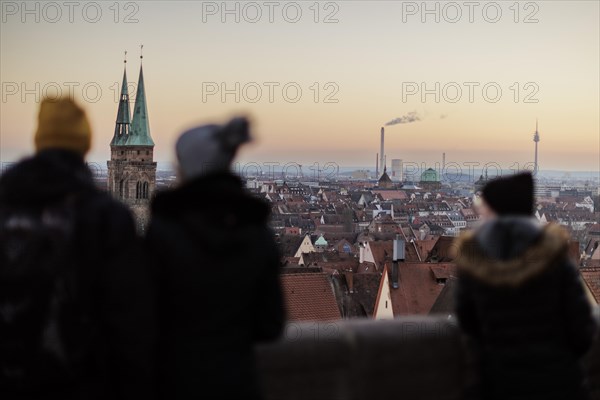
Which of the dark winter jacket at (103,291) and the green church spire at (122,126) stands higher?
the green church spire at (122,126)

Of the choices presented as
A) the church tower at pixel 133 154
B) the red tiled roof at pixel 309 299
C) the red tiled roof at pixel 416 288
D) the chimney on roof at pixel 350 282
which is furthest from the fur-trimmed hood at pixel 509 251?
the church tower at pixel 133 154

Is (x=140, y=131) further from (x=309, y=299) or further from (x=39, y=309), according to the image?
(x=39, y=309)

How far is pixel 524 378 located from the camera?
7.71ft

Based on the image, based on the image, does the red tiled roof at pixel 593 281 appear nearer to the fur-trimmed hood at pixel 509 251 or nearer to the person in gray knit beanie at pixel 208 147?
the fur-trimmed hood at pixel 509 251

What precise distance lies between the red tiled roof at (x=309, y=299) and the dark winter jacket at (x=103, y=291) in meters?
15.4

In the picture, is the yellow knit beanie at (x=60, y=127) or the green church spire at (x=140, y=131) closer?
the yellow knit beanie at (x=60, y=127)

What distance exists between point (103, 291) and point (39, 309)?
0.40 feet

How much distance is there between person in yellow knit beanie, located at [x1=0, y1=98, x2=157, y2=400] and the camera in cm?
185

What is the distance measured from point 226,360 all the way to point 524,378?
823mm

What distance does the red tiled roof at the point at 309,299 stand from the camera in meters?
17.5

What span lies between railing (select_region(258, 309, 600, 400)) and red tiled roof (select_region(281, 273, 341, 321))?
14.5 meters

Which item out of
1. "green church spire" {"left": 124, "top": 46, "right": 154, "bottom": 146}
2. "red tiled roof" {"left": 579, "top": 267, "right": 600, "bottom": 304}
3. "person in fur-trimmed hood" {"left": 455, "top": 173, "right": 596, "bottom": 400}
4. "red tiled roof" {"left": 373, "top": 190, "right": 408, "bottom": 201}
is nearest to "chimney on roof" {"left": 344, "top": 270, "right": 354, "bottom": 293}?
"red tiled roof" {"left": 579, "top": 267, "right": 600, "bottom": 304}

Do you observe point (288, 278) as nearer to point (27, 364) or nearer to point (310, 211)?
point (27, 364)

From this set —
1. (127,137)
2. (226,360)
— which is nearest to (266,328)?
(226,360)
